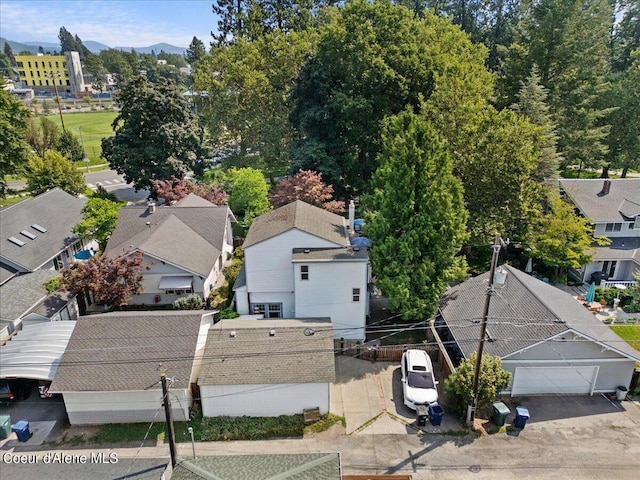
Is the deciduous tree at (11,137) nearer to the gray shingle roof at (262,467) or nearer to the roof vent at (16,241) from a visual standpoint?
the roof vent at (16,241)

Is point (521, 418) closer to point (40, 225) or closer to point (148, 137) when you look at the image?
point (40, 225)

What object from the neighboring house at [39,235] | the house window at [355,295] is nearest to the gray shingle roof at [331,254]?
the house window at [355,295]

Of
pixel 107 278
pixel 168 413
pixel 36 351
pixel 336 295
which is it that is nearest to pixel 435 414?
pixel 336 295

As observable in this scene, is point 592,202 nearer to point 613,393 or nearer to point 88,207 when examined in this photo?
point 613,393

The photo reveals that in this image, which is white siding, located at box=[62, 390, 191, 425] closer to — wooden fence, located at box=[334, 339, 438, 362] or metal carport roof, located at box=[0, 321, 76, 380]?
metal carport roof, located at box=[0, 321, 76, 380]

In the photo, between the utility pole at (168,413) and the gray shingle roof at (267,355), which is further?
the gray shingle roof at (267,355)

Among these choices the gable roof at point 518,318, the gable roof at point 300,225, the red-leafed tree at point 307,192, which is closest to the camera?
the gable roof at point 518,318
